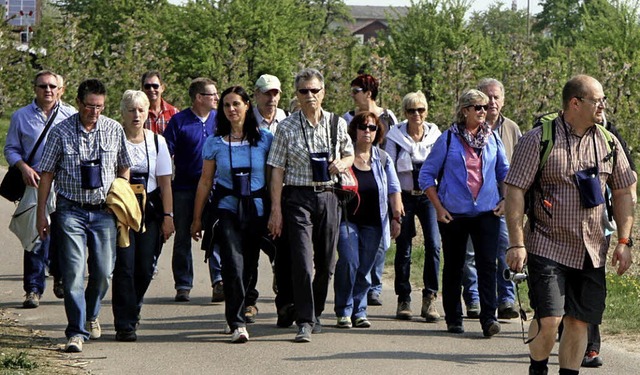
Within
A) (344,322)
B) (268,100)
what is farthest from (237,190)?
(268,100)

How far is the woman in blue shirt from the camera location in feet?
31.7

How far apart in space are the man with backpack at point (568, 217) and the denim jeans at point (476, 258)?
7.41ft

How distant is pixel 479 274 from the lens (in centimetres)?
998

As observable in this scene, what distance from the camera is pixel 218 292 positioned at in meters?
11.5

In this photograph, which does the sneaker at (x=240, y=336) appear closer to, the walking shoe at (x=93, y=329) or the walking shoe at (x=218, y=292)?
the walking shoe at (x=93, y=329)

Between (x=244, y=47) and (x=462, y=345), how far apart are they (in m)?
23.6

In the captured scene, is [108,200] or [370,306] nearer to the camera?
[108,200]

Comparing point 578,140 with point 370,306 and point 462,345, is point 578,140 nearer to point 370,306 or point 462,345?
point 462,345

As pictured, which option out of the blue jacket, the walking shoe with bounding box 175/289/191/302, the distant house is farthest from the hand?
the distant house

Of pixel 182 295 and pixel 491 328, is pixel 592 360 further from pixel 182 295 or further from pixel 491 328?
pixel 182 295

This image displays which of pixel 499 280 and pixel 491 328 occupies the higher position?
pixel 499 280

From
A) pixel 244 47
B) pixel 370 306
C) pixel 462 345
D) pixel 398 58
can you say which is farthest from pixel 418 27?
→ pixel 462 345

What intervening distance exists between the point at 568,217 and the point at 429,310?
333cm

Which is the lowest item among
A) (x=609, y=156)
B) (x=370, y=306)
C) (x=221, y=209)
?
(x=370, y=306)
